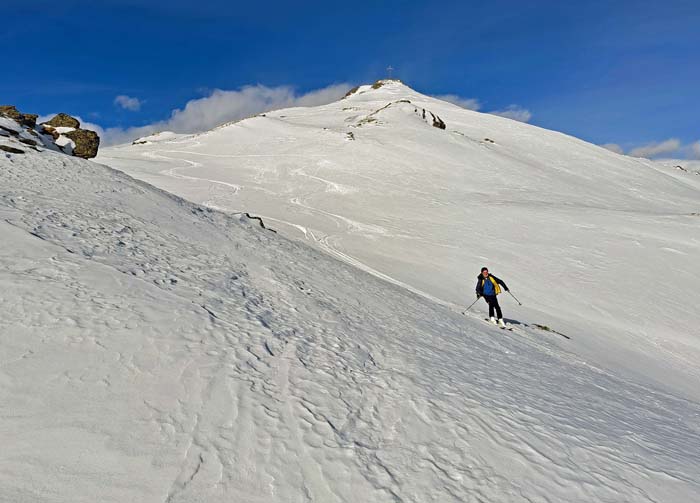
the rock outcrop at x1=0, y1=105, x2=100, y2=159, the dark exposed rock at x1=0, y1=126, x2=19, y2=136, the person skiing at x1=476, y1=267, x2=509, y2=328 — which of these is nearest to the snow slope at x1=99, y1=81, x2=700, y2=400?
the person skiing at x1=476, y1=267, x2=509, y2=328

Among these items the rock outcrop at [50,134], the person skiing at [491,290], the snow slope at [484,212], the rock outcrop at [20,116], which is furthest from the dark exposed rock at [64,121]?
the person skiing at [491,290]

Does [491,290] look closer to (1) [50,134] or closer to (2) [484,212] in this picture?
(2) [484,212]

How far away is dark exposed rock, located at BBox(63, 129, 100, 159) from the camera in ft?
102

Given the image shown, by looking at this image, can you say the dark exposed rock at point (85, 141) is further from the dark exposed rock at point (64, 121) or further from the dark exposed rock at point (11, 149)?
the dark exposed rock at point (11, 149)

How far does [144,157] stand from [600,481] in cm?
4830

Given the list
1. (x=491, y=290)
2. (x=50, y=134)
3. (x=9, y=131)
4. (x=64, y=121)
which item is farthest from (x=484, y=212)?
(x=64, y=121)

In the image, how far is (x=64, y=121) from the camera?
34.2 m

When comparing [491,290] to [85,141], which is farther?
[85,141]

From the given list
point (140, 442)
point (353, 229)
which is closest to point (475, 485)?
point (140, 442)

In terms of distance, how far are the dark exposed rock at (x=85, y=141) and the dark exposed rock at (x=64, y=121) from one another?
95.2 inches

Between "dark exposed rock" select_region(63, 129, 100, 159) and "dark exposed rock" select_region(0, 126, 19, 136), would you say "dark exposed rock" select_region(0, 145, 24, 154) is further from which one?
"dark exposed rock" select_region(63, 129, 100, 159)

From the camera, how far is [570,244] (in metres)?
24.4

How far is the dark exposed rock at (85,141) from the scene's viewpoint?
102ft

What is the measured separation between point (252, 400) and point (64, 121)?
126 ft
